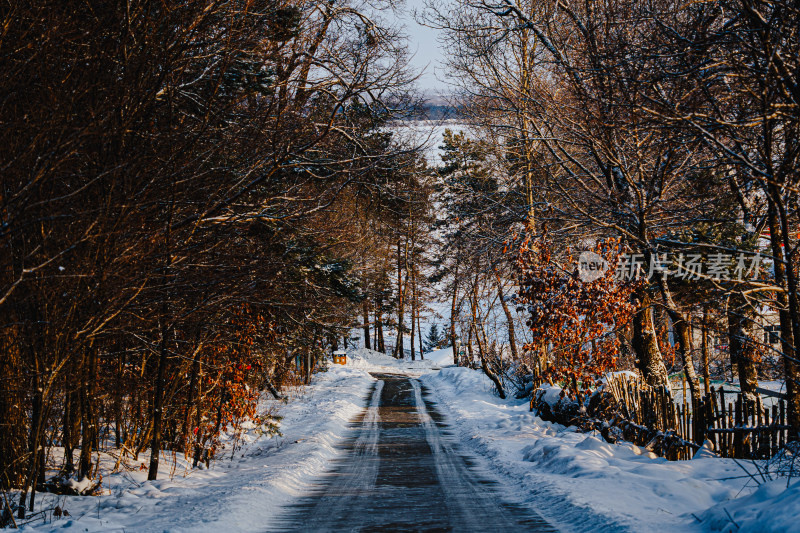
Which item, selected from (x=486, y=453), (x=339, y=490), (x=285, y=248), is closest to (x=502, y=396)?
(x=486, y=453)

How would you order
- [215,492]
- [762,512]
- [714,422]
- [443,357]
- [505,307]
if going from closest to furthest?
[762,512]
[215,492]
[714,422]
[505,307]
[443,357]

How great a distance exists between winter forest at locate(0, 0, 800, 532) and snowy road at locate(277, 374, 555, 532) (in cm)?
6

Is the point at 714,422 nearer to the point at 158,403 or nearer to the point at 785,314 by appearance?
the point at 785,314

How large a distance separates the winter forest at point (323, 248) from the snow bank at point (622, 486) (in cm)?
5

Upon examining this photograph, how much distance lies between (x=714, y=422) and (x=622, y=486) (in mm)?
2769

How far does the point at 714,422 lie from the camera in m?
8.87

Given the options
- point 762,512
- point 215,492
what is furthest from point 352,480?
point 762,512

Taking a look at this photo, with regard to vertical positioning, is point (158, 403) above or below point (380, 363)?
above

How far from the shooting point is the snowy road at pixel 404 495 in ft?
19.9

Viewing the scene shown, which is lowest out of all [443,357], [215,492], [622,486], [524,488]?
[443,357]

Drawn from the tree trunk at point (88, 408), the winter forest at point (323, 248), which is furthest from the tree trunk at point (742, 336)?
the tree trunk at point (88, 408)

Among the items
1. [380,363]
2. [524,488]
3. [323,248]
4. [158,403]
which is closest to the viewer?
[524,488]

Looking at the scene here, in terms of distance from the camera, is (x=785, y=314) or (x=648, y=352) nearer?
(x=785, y=314)

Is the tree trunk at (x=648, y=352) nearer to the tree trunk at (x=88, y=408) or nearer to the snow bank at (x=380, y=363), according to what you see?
the tree trunk at (x=88, y=408)
